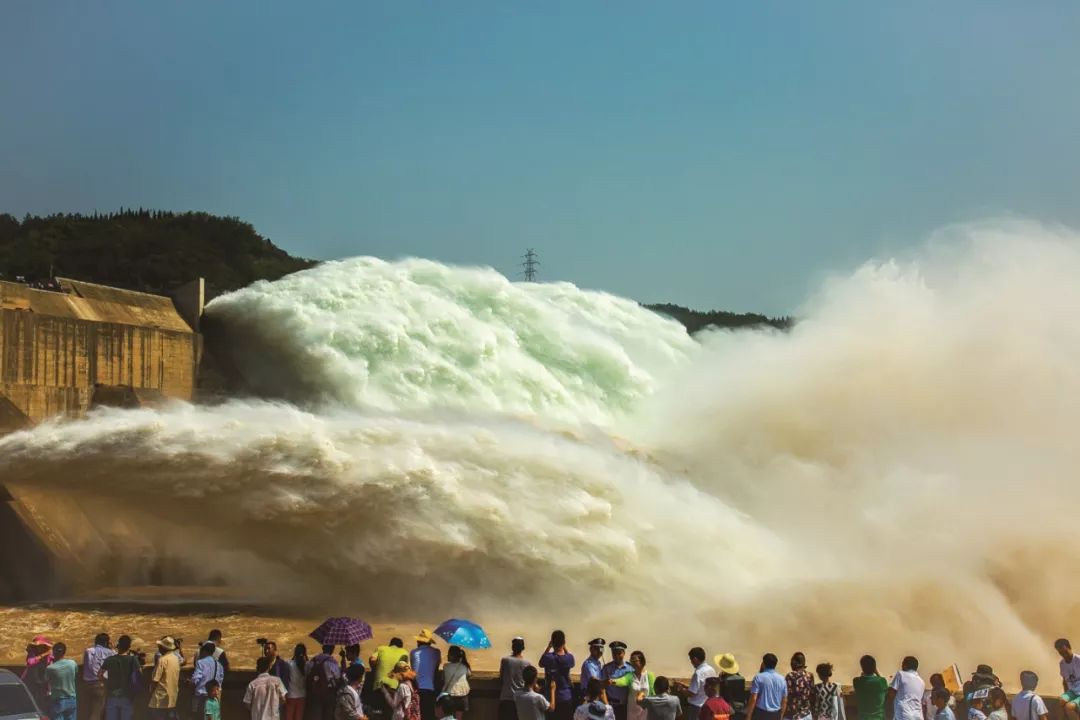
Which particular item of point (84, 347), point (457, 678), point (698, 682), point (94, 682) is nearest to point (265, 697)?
point (457, 678)

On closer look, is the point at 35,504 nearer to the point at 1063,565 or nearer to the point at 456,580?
the point at 456,580

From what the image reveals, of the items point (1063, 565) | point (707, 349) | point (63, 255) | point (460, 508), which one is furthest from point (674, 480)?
point (63, 255)

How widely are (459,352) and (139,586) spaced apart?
15.6 meters

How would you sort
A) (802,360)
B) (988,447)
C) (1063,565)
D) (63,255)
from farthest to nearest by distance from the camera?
(63,255)
(802,360)
(988,447)
(1063,565)

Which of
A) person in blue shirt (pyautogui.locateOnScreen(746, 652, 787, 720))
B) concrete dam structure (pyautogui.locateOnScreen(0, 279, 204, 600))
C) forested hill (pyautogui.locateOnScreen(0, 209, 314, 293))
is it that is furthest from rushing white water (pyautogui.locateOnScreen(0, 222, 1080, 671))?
forested hill (pyautogui.locateOnScreen(0, 209, 314, 293))

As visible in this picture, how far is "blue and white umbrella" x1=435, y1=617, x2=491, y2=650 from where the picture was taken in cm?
1301

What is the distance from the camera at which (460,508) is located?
77.8 feet

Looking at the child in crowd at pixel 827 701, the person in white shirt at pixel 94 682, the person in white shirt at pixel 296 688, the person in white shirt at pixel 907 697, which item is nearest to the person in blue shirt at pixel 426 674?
the person in white shirt at pixel 296 688

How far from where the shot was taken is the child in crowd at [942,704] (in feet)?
37.0

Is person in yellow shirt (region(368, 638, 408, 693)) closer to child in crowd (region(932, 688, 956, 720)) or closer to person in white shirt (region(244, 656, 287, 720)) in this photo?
person in white shirt (region(244, 656, 287, 720))

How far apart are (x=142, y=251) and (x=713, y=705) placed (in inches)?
2776

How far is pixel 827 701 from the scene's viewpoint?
11336mm

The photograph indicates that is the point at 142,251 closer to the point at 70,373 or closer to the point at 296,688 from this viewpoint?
the point at 70,373

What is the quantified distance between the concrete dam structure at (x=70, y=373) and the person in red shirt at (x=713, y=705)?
61.9ft
